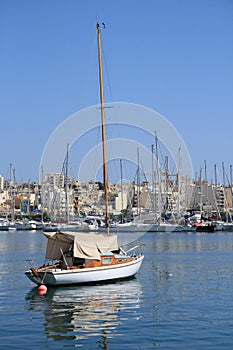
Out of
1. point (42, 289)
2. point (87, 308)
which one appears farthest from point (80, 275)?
point (87, 308)

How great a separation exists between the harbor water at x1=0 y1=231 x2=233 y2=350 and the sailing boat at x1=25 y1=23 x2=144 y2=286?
1.52 ft

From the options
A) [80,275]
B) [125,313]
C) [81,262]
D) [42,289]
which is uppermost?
[81,262]

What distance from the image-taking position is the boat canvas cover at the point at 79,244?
1166 inches

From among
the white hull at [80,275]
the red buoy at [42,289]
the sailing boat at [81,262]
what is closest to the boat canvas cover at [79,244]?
the sailing boat at [81,262]

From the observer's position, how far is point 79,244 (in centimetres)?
2961

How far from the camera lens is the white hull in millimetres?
28500

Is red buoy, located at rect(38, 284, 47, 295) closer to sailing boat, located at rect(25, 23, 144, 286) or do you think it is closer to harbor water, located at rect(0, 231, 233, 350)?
harbor water, located at rect(0, 231, 233, 350)

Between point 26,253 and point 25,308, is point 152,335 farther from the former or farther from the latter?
point 26,253

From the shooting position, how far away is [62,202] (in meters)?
108

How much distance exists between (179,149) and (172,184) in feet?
52.8

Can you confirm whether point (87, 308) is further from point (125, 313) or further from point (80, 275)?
point (80, 275)

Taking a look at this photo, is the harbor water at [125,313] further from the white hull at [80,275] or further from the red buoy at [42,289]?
the white hull at [80,275]

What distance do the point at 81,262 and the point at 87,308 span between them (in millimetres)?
6369

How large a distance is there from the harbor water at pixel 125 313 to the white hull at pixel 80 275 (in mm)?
340
